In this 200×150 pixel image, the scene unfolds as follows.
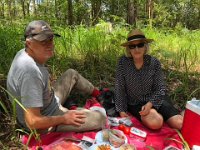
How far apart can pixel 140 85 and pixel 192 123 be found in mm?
964

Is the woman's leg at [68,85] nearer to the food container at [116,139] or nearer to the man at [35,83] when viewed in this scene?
the man at [35,83]

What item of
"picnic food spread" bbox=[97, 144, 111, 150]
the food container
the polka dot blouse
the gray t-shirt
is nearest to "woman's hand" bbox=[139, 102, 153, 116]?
the polka dot blouse

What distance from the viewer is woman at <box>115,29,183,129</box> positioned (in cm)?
332

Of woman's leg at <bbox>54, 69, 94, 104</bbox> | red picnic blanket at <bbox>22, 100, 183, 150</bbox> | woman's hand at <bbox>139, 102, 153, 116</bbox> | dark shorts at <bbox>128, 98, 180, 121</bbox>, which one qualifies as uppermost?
woman's leg at <bbox>54, 69, 94, 104</bbox>

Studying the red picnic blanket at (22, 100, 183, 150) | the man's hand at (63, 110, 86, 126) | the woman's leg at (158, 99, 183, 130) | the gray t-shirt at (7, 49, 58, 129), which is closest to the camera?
the gray t-shirt at (7, 49, 58, 129)

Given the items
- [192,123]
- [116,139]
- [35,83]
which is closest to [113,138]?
[116,139]

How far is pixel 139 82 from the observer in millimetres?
3455

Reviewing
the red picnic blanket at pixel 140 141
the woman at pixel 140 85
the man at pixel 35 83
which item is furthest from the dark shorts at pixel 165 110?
the man at pixel 35 83

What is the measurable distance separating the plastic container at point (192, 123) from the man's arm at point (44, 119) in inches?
40.4

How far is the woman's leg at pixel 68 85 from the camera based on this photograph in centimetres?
350

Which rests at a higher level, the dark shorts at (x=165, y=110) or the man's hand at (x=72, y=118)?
the man's hand at (x=72, y=118)

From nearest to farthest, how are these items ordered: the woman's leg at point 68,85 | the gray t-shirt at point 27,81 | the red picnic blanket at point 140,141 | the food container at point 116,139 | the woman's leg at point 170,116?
the gray t-shirt at point 27,81 < the red picnic blanket at point 140,141 < the food container at point 116,139 < the woman's leg at point 170,116 < the woman's leg at point 68,85

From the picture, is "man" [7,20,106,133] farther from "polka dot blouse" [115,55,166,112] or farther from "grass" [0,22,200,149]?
"grass" [0,22,200,149]

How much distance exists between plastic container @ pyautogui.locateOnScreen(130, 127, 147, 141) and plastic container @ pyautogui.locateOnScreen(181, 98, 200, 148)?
0.53 meters
